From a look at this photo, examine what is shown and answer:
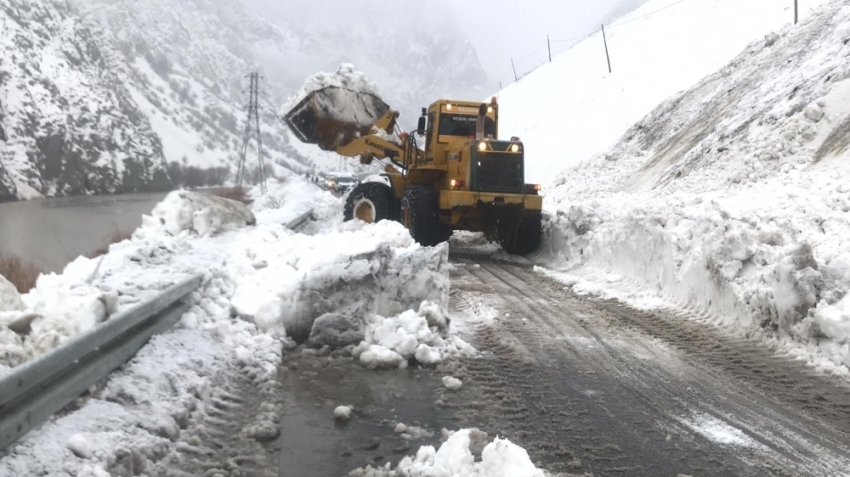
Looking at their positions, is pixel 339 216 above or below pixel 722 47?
below

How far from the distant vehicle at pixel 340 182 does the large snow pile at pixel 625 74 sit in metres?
10.9

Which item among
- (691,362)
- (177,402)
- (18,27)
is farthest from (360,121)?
(18,27)

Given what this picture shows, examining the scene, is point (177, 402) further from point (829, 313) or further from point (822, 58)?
point (822, 58)

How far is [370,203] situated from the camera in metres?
13.9

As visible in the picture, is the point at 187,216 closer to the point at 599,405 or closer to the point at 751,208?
the point at 599,405

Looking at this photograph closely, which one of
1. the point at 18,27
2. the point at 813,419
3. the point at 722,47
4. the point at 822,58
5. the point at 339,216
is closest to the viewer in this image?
the point at 813,419

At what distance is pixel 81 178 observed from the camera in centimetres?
7606

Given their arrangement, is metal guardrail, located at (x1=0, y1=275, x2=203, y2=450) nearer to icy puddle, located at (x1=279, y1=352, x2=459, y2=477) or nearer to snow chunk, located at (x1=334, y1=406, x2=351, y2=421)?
icy puddle, located at (x1=279, y1=352, x2=459, y2=477)

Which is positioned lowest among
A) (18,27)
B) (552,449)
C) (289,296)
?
(552,449)

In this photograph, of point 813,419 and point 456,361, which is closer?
point 813,419

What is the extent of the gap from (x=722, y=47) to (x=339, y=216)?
20.0m

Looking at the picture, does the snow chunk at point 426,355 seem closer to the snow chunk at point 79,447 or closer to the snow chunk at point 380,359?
the snow chunk at point 380,359

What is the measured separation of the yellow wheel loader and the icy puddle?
668 centimetres

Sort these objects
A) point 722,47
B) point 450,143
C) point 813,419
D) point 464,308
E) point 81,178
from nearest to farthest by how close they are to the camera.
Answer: point 813,419 < point 464,308 < point 450,143 < point 722,47 < point 81,178
